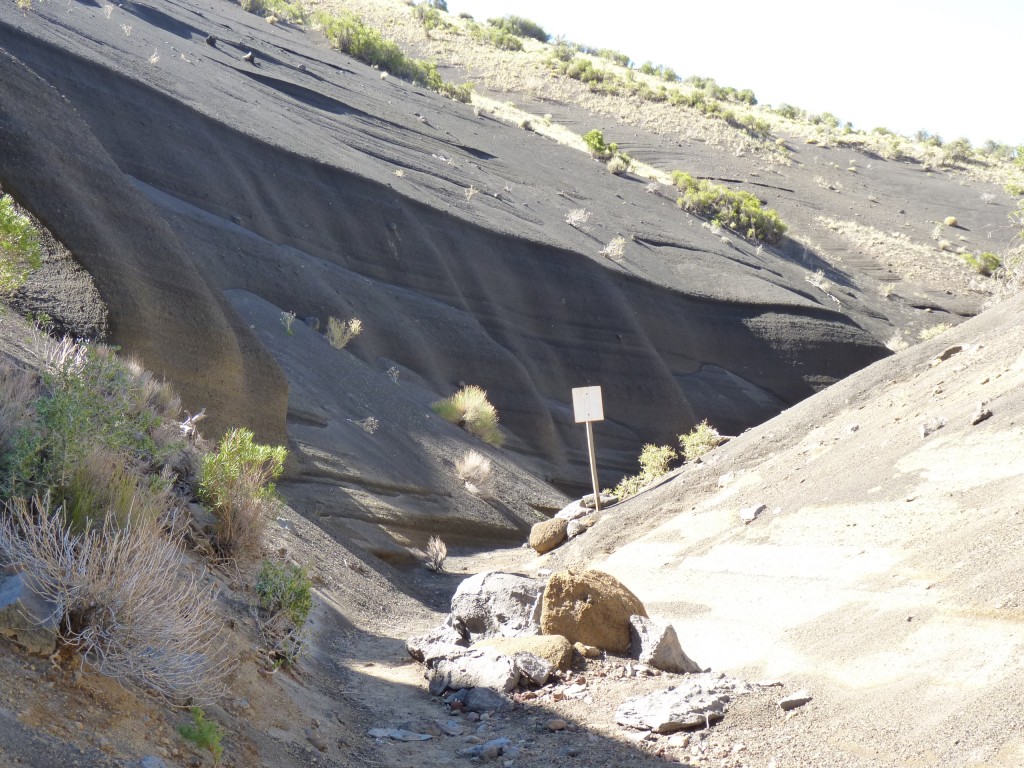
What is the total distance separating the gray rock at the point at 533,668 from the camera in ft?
23.4

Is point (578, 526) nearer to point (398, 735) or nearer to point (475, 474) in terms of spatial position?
point (475, 474)

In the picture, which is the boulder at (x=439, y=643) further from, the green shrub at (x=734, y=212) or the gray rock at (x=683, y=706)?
the green shrub at (x=734, y=212)

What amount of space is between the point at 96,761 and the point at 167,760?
0.43 metres

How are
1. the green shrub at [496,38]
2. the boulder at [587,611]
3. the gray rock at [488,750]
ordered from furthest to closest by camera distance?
the green shrub at [496,38] < the boulder at [587,611] < the gray rock at [488,750]

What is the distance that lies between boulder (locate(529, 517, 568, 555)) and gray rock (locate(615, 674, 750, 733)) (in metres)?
7.65

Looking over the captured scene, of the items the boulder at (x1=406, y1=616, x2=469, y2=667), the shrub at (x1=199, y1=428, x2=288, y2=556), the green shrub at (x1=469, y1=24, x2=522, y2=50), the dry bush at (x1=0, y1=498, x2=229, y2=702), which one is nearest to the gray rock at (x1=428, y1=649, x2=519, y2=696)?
the boulder at (x1=406, y1=616, x2=469, y2=667)

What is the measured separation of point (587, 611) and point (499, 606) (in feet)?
3.24

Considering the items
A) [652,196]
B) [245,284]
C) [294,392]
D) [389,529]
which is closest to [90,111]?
[245,284]

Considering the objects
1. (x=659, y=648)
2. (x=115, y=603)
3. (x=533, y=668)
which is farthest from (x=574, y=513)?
(x=115, y=603)

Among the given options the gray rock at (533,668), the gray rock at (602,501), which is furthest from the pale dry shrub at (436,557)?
the gray rock at (533,668)

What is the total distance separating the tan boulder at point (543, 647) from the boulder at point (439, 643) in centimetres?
28

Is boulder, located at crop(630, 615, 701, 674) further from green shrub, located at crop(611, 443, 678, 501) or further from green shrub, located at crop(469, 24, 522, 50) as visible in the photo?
green shrub, located at crop(469, 24, 522, 50)

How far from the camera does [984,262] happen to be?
39.9 metres

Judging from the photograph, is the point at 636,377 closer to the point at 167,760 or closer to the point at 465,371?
the point at 465,371
